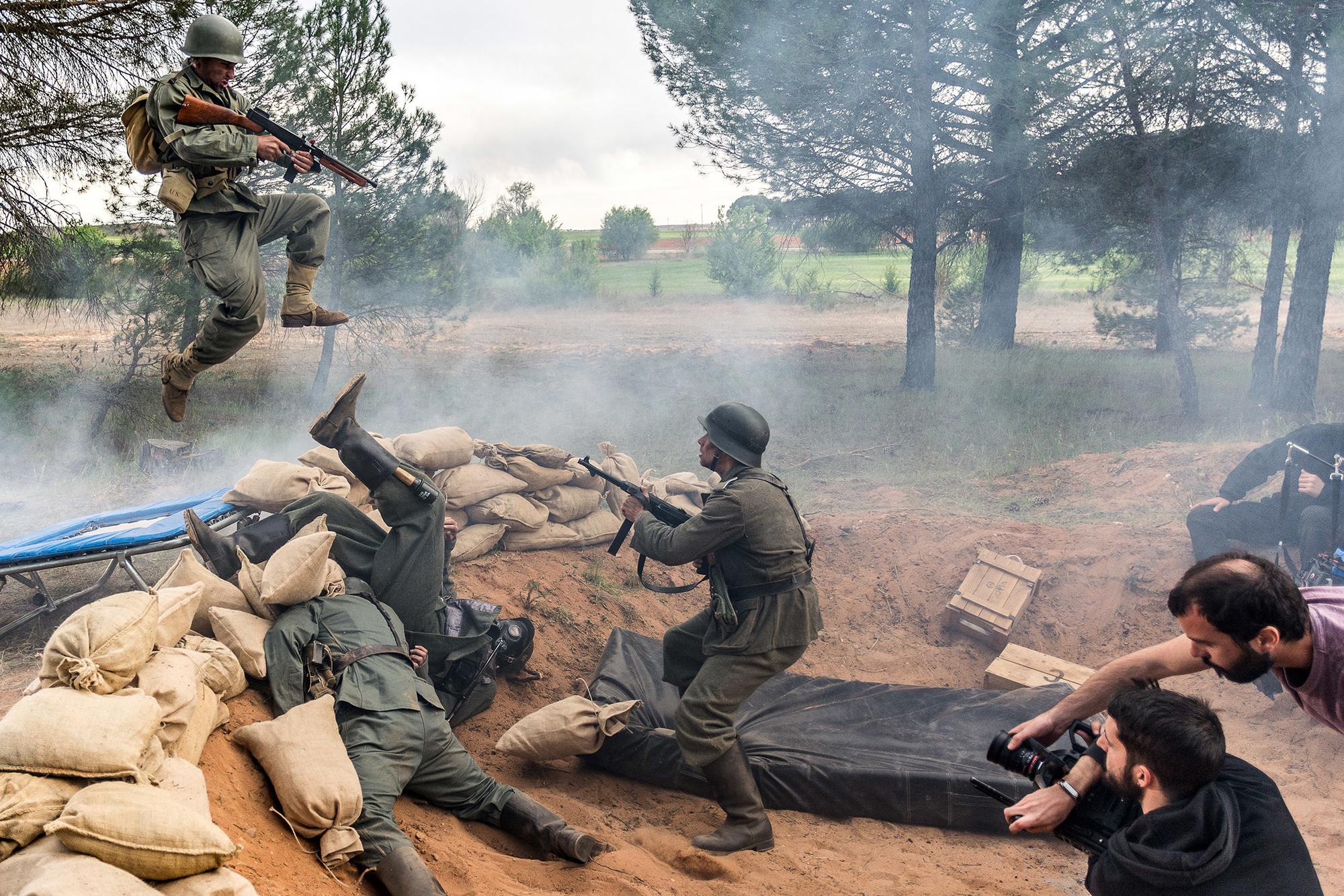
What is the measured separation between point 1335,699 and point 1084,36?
11220 mm

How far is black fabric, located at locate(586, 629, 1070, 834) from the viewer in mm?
4316

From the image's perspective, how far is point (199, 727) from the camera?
10.7ft

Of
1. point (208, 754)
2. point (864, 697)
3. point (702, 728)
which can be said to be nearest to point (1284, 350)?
point (864, 697)

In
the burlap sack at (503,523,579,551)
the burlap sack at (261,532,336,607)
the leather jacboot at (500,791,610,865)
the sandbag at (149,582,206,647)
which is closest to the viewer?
the sandbag at (149,582,206,647)

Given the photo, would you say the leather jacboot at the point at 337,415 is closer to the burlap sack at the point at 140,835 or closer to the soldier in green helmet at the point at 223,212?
the soldier in green helmet at the point at 223,212

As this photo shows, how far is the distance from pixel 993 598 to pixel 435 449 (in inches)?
162

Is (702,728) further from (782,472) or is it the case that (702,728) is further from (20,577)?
(782,472)

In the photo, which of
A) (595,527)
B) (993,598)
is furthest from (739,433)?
(993,598)

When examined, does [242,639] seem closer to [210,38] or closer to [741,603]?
[741,603]

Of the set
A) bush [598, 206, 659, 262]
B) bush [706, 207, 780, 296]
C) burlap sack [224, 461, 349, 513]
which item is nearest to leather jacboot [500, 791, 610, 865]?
burlap sack [224, 461, 349, 513]

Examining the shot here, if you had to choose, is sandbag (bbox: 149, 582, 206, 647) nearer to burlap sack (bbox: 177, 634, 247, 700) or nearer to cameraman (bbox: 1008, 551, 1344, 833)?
burlap sack (bbox: 177, 634, 247, 700)

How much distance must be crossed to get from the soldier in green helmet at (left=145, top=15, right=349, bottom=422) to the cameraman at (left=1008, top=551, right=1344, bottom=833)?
12.1 feet

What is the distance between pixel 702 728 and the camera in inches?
164

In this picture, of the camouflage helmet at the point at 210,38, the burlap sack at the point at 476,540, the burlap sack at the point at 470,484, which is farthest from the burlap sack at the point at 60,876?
the burlap sack at the point at 470,484
